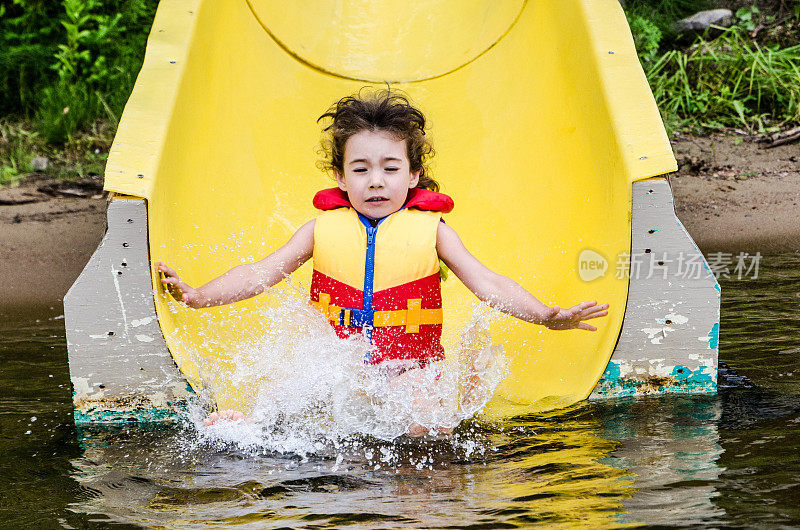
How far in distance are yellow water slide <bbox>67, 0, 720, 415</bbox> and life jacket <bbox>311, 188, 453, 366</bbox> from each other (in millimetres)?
303

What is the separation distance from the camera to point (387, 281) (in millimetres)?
2561

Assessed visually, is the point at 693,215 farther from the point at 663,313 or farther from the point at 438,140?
the point at 663,313

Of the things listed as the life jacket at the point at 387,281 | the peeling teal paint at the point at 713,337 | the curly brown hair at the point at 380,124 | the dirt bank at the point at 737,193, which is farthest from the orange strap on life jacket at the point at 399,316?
the dirt bank at the point at 737,193

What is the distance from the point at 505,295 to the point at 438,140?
1509 millimetres

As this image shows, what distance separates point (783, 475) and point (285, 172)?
220cm

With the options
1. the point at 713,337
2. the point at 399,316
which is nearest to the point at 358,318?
the point at 399,316

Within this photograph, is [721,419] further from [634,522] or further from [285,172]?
[285,172]

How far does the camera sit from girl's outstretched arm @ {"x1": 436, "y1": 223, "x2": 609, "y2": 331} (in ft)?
7.48

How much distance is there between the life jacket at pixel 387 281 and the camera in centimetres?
255

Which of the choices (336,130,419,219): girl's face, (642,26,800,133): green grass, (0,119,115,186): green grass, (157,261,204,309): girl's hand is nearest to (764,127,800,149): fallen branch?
(642,26,800,133): green grass

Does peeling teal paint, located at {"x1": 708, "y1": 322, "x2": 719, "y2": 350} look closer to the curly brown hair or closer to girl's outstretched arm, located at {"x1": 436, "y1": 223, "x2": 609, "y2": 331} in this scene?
girl's outstretched arm, located at {"x1": 436, "y1": 223, "x2": 609, "y2": 331}

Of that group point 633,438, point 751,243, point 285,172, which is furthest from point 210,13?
point 751,243

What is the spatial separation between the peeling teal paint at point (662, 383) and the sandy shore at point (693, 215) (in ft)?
5.88

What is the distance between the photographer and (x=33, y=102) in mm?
6227
